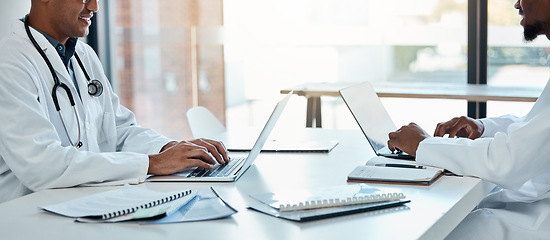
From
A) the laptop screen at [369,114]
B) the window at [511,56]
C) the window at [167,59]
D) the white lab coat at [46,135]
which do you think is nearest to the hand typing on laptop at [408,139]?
the laptop screen at [369,114]

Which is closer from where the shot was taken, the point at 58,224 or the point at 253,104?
the point at 58,224

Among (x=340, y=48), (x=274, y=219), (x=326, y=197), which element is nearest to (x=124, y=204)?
(x=274, y=219)

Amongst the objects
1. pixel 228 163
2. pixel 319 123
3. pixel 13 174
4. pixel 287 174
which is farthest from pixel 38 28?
pixel 319 123

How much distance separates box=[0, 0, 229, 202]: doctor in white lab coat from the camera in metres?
1.72

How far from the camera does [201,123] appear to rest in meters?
3.06

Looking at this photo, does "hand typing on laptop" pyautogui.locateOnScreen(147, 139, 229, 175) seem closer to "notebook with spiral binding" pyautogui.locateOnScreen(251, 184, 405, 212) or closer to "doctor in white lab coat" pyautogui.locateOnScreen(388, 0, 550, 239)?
"notebook with spiral binding" pyautogui.locateOnScreen(251, 184, 405, 212)

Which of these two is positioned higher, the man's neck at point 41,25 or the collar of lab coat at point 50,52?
the man's neck at point 41,25

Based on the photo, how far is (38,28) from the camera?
212 cm

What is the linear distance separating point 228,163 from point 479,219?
2.26 feet

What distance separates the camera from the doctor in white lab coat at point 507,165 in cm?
178

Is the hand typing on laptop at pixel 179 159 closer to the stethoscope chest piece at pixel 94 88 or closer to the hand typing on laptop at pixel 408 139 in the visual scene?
the stethoscope chest piece at pixel 94 88

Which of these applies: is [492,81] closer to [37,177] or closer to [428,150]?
[428,150]

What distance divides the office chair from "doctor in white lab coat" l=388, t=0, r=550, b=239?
1180 mm

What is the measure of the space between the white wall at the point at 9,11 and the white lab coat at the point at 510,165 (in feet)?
8.01
